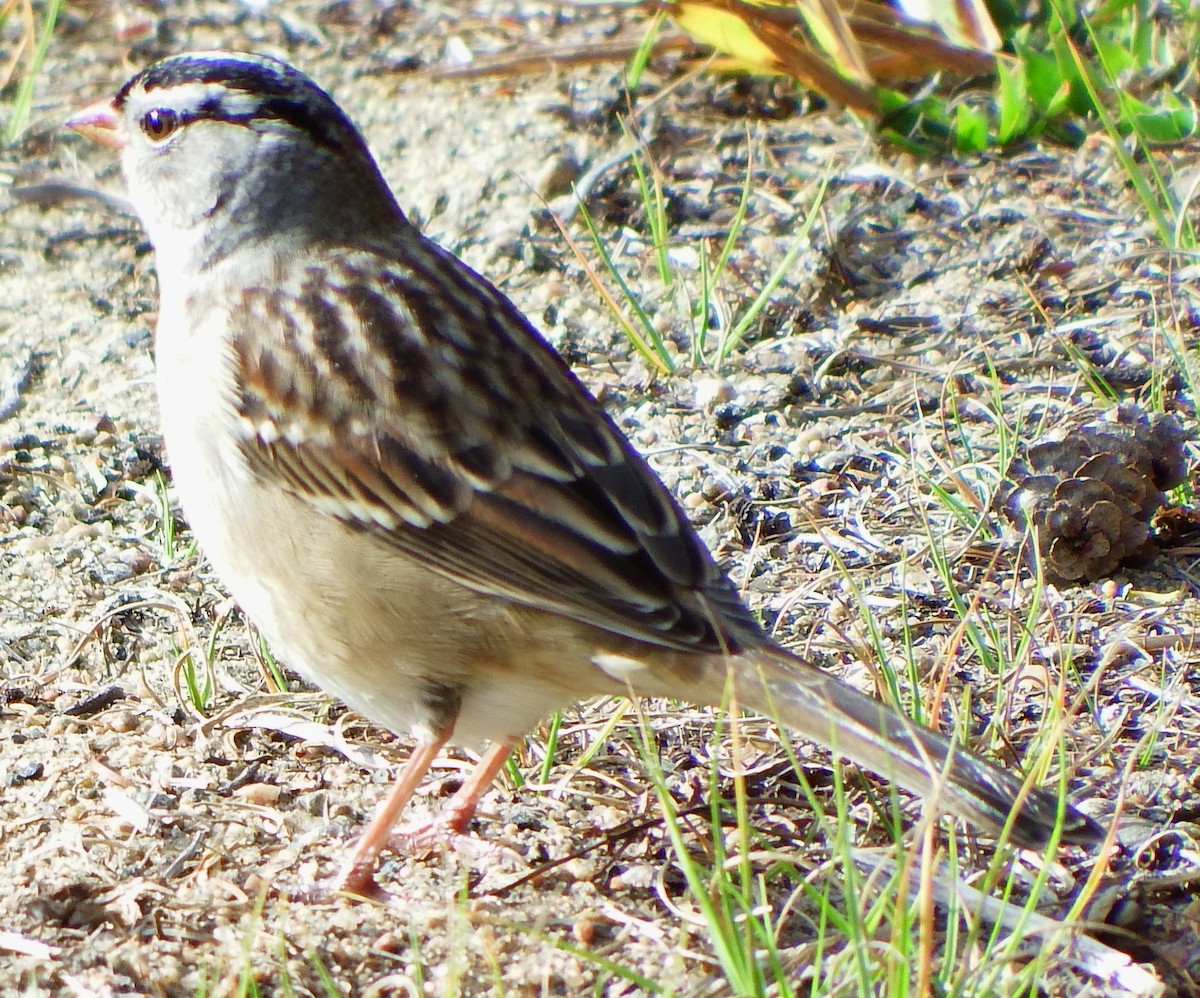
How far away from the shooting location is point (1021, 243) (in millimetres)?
4883

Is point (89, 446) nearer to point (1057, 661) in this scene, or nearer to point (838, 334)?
point (838, 334)

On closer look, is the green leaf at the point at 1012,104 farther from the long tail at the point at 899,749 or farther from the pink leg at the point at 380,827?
the pink leg at the point at 380,827

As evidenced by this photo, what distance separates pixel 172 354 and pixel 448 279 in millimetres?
601

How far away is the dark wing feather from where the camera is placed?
3127 mm

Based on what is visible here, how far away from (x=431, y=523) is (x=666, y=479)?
1171 mm

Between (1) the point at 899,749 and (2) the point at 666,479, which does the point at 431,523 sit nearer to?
(1) the point at 899,749

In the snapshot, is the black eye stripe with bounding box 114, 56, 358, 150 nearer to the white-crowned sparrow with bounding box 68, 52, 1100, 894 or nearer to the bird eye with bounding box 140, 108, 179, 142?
the bird eye with bounding box 140, 108, 179, 142

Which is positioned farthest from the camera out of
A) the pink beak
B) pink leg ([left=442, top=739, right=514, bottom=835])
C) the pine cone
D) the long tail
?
the pink beak

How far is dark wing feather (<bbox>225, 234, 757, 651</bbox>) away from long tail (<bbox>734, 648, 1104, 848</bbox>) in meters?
0.11

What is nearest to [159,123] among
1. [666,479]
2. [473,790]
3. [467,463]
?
[467,463]

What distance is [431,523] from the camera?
3203 mm

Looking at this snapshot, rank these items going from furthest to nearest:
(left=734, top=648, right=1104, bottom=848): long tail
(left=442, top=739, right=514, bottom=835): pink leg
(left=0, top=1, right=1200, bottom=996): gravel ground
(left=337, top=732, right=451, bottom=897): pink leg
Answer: (left=442, top=739, right=514, bottom=835): pink leg → (left=337, top=732, right=451, bottom=897): pink leg → (left=0, top=1, right=1200, bottom=996): gravel ground → (left=734, top=648, right=1104, bottom=848): long tail

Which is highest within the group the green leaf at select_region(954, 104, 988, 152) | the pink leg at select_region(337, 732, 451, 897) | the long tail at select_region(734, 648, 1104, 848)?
the green leaf at select_region(954, 104, 988, 152)

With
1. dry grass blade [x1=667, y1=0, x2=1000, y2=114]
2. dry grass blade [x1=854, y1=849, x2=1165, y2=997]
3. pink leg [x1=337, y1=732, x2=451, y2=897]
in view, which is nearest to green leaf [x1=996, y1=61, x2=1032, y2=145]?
dry grass blade [x1=667, y1=0, x2=1000, y2=114]
